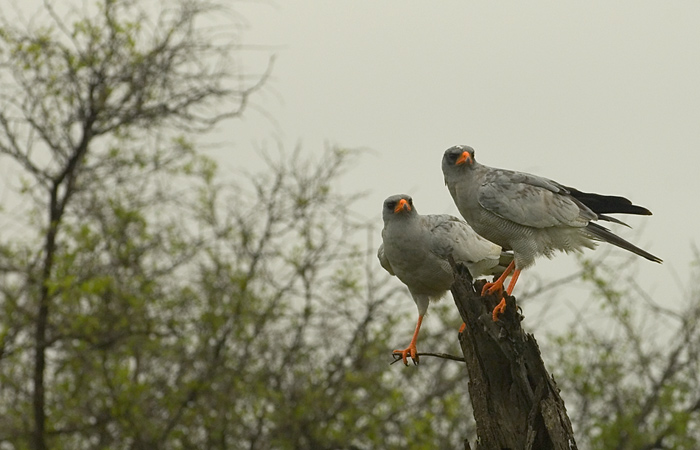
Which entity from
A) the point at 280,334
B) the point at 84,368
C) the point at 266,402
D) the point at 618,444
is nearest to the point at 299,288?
the point at 280,334

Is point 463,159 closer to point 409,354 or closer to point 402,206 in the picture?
point 402,206

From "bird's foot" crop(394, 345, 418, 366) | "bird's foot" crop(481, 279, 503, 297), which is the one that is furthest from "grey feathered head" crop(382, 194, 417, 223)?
"bird's foot" crop(394, 345, 418, 366)

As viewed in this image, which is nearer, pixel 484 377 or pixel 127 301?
pixel 484 377

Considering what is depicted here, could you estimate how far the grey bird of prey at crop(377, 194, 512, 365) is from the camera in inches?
261

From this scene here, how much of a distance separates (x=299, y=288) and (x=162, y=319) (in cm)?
182

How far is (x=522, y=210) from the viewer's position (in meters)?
6.46

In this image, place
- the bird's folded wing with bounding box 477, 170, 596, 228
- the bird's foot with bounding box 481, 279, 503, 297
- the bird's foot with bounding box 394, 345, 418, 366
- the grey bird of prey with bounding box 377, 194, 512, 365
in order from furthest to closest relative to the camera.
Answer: the bird's foot with bounding box 394, 345, 418, 366
the grey bird of prey with bounding box 377, 194, 512, 365
the bird's folded wing with bounding box 477, 170, 596, 228
the bird's foot with bounding box 481, 279, 503, 297

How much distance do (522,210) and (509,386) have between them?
1.16 metres

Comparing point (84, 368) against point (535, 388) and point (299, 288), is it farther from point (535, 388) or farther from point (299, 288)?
point (535, 388)

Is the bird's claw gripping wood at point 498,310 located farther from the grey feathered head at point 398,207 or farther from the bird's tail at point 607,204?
the bird's tail at point 607,204

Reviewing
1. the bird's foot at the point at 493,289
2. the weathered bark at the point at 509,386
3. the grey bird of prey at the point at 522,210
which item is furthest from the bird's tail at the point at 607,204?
the weathered bark at the point at 509,386

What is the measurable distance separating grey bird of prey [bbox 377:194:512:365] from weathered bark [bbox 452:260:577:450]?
0.67 metres

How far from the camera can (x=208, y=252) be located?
45.3 feet

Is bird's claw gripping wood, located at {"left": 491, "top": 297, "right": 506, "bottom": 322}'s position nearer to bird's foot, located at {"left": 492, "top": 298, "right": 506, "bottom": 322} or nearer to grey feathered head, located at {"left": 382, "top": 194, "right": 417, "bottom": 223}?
bird's foot, located at {"left": 492, "top": 298, "right": 506, "bottom": 322}
